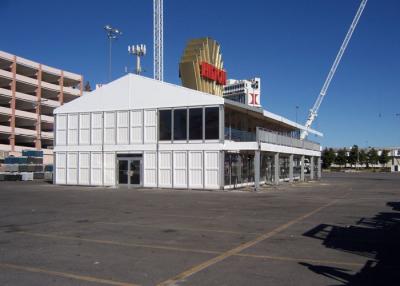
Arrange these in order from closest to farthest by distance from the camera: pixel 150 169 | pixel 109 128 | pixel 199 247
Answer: pixel 199 247
pixel 150 169
pixel 109 128

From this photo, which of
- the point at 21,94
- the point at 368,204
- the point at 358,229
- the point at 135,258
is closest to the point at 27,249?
the point at 135,258

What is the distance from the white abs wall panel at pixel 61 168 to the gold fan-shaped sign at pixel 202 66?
13170 millimetres

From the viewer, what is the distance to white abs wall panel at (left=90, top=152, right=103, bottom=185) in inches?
1390

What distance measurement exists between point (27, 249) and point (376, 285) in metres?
6.57

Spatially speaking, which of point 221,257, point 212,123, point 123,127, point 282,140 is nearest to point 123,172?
point 123,127

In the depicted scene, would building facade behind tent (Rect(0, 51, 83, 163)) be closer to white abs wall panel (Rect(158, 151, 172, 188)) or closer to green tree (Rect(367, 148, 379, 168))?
white abs wall panel (Rect(158, 151, 172, 188))

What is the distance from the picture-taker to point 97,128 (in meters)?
35.7

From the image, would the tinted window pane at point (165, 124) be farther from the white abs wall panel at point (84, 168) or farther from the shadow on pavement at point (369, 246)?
the shadow on pavement at point (369, 246)

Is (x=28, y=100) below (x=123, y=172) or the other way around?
the other way around

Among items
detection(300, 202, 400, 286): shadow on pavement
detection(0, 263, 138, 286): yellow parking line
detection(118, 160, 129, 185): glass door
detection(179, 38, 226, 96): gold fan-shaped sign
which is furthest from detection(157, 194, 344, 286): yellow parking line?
detection(179, 38, 226, 96): gold fan-shaped sign

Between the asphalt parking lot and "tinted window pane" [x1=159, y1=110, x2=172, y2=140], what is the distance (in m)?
15.9

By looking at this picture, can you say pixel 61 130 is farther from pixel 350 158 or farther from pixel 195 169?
pixel 350 158

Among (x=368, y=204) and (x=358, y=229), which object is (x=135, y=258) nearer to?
(x=358, y=229)

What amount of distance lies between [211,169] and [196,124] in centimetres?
318
